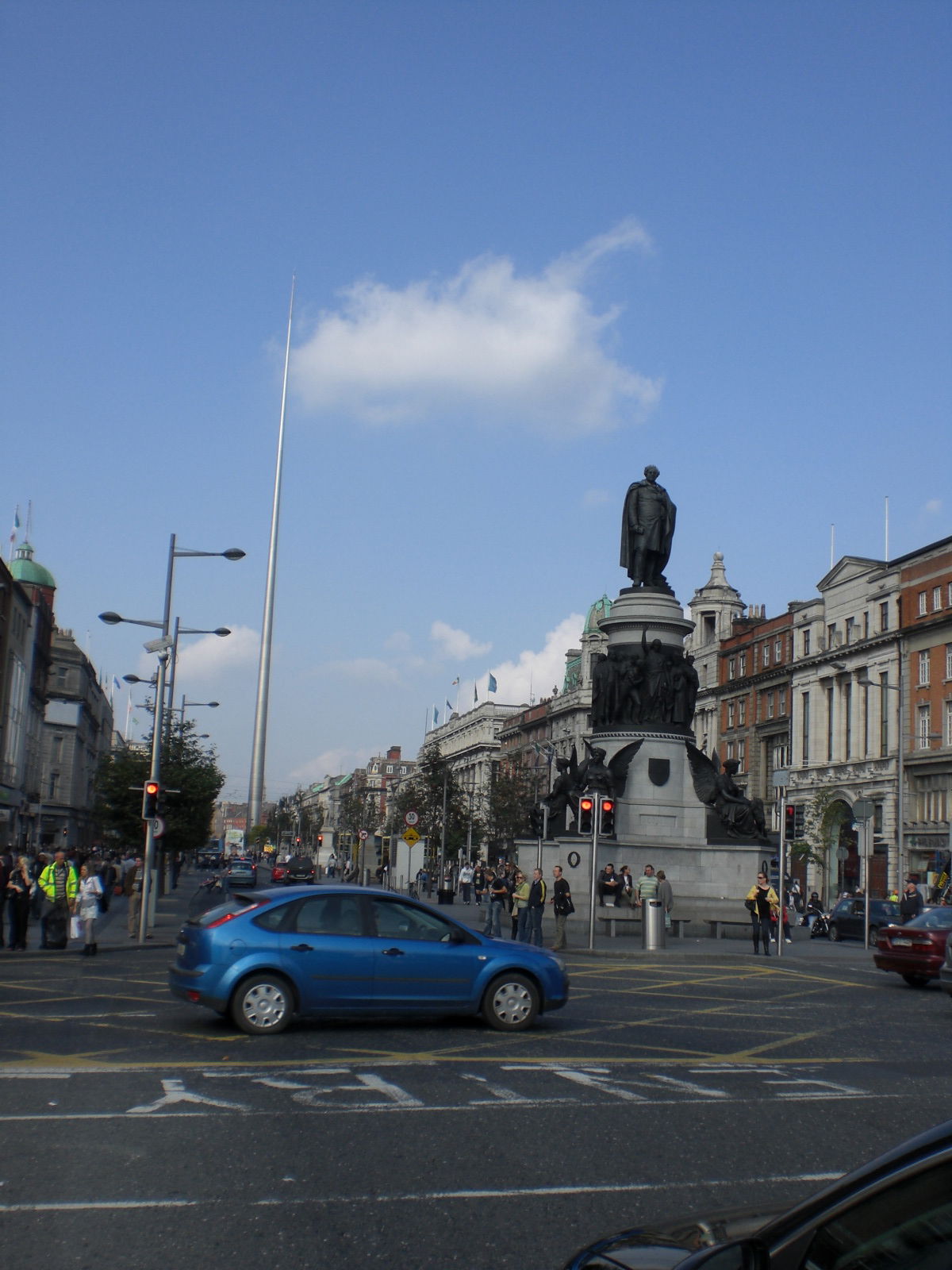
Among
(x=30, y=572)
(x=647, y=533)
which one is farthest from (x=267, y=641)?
(x=647, y=533)

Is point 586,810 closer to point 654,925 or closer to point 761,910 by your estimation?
point 654,925

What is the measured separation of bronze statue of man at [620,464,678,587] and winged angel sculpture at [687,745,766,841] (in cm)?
539

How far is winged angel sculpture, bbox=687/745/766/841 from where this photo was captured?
109 ft

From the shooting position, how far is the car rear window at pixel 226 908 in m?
12.8

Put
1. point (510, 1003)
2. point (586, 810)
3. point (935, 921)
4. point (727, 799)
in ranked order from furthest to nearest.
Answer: point (727, 799) → point (586, 810) → point (935, 921) → point (510, 1003)

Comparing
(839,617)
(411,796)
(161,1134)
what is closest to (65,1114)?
(161,1134)

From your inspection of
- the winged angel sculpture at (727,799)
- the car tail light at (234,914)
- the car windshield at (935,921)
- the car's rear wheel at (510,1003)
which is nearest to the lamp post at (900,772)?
the winged angel sculpture at (727,799)

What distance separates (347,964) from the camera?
41.9 feet

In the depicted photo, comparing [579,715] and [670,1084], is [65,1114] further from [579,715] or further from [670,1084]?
[579,715]

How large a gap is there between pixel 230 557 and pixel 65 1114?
90.7 ft

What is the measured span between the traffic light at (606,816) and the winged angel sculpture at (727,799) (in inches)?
256

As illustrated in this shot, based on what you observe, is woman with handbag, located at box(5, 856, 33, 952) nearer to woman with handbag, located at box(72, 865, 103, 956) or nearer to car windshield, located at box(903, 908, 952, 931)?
woman with handbag, located at box(72, 865, 103, 956)

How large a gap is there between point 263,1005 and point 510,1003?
252 cm

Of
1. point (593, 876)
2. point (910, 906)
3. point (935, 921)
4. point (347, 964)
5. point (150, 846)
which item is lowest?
point (910, 906)
